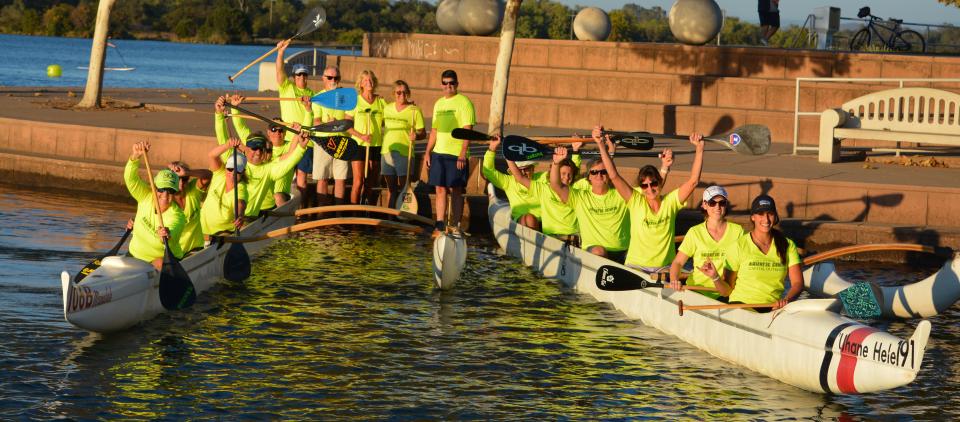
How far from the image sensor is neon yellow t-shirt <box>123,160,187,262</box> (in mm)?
13070

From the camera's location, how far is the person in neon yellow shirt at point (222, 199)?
15117mm

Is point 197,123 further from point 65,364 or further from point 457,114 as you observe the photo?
point 65,364

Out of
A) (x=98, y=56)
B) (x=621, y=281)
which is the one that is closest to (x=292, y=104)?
(x=621, y=281)

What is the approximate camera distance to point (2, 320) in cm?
1257

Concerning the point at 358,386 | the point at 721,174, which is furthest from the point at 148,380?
the point at 721,174

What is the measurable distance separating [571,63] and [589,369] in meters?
15.9

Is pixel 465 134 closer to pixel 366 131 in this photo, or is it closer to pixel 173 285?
pixel 366 131

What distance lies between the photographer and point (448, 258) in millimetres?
14523

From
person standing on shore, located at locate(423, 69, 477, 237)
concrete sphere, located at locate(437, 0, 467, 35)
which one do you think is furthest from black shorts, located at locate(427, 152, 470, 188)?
concrete sphere, located at locate(437, 0, 467, 35)

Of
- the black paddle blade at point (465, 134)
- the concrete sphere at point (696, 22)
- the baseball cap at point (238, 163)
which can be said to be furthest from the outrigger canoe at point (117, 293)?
the concrete sphere at point (696, 22)

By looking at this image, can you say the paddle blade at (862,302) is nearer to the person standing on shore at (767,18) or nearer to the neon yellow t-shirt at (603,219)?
the neon yellow t-shirt at (603,219)

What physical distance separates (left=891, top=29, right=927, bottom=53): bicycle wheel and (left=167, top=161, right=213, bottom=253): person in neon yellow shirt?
21.5 meters

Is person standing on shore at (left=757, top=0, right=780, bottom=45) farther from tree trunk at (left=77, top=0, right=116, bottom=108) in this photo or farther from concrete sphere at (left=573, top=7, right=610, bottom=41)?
tree trunk at (left=77, top=0, right=116, bottom=108)

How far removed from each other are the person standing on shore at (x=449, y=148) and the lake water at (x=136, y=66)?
1106 inches
